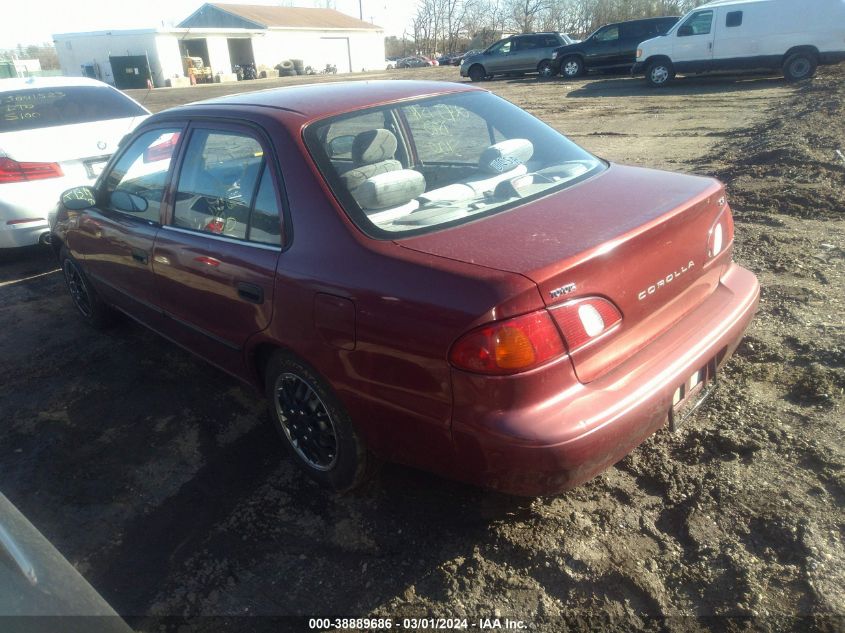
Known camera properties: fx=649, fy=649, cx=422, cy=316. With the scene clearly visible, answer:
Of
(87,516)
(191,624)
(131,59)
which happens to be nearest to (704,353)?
(191,624)

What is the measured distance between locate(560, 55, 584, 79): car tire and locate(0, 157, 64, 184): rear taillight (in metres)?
20.4

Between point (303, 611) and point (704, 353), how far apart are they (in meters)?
1.78

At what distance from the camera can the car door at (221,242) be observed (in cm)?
278

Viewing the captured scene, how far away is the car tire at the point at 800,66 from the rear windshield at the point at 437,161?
16.2 metres

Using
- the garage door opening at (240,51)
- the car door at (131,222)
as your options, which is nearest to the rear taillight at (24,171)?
the car door at (131,222)

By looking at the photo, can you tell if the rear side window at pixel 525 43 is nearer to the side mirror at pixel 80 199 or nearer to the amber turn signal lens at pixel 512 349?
the side mirror at pixel 80 199

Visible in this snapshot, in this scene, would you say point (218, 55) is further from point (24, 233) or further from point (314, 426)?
point (314, 426)

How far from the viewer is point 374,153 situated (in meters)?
3.17

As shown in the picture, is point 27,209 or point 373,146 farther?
point 27,209

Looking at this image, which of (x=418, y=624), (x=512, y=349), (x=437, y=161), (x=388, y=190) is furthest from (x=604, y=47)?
(x=418, y=624)

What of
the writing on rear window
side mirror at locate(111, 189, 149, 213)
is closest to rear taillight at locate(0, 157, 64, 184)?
the writing on rear window

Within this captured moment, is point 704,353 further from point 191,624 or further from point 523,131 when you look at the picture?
point 191,624

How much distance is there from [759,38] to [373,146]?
1683 centimetres

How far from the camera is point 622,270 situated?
7.44ft
